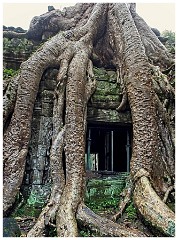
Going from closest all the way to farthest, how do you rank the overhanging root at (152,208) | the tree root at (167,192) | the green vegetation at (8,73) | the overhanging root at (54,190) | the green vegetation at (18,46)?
1. the overhanging root at (152,208)
2. the overhanging root at (54,190)
3. the tree root at (167,192)
4. the green vegetation at (8,73)
5. the green vegetation at (18,46)

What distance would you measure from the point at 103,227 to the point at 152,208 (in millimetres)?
619

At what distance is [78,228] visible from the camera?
3.38 metres

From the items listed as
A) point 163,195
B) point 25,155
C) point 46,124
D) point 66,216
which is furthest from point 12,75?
point 163,195

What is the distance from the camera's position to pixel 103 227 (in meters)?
3.22

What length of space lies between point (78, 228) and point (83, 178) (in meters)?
0.80

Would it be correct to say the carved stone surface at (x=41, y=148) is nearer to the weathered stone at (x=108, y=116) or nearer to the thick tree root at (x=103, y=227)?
the weathered stone at (x=108, y=116)

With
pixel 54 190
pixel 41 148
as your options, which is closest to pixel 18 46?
pixel 41 148

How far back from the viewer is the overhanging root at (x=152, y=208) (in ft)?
10.3

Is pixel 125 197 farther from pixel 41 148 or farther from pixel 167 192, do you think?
pixel 41 148

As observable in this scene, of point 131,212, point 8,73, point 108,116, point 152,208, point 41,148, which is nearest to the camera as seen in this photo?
point 152,208

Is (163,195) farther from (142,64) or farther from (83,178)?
(142,64)

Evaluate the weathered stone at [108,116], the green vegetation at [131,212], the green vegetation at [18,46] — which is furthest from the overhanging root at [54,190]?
the green vegetation at [18,46]

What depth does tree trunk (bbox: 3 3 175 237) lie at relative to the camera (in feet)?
11.4

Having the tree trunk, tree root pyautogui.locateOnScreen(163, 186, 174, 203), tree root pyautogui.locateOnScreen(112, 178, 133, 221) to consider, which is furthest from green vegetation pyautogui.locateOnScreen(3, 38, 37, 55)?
tree root pyautogui.locateOnScreen(163, 186, 174, 203)
